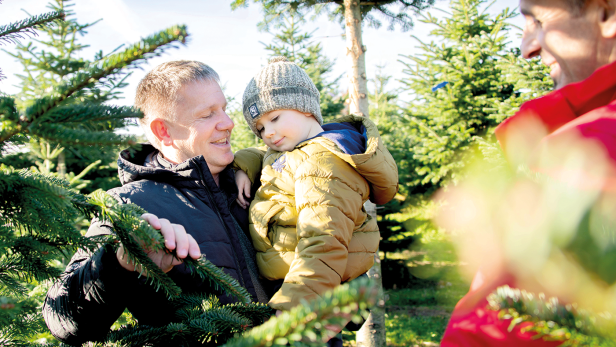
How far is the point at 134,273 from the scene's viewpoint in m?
1.44

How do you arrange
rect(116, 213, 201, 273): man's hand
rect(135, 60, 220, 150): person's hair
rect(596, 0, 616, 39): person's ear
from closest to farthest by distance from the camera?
1. rect(596, 0, 616, 39): person's ear
2. rect(116, 213, 201, 273): man's hand
3. rect(135, 60, 220, 150): person's hair

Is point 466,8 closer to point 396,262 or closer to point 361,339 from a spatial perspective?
point 396,262

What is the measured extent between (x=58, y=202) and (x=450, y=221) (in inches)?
377

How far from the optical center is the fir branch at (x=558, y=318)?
0.55 meters

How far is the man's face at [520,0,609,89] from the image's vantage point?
958 mm

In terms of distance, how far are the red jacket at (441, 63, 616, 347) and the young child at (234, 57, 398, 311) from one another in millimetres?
915

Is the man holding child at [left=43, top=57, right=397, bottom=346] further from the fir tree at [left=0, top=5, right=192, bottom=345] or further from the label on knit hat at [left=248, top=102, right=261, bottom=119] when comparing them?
the fir tree at [left=0, top=5, right=192, bottom=345]

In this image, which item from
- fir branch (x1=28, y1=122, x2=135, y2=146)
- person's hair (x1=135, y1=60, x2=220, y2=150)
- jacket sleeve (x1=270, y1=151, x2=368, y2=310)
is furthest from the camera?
person's hair (x1=135, y1=60, x2=220, y2=150)

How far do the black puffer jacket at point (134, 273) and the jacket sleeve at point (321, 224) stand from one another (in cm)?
40

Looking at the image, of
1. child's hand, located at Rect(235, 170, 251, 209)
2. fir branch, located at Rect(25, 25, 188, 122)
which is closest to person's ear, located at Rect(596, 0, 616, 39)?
fir branch, located at Rect(25, 25, 188, 122)

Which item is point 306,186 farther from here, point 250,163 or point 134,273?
point 134,273

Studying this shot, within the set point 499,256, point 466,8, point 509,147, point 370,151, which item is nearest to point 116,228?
point 499,256

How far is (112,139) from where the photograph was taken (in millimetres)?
806

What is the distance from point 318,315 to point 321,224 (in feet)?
4.03
